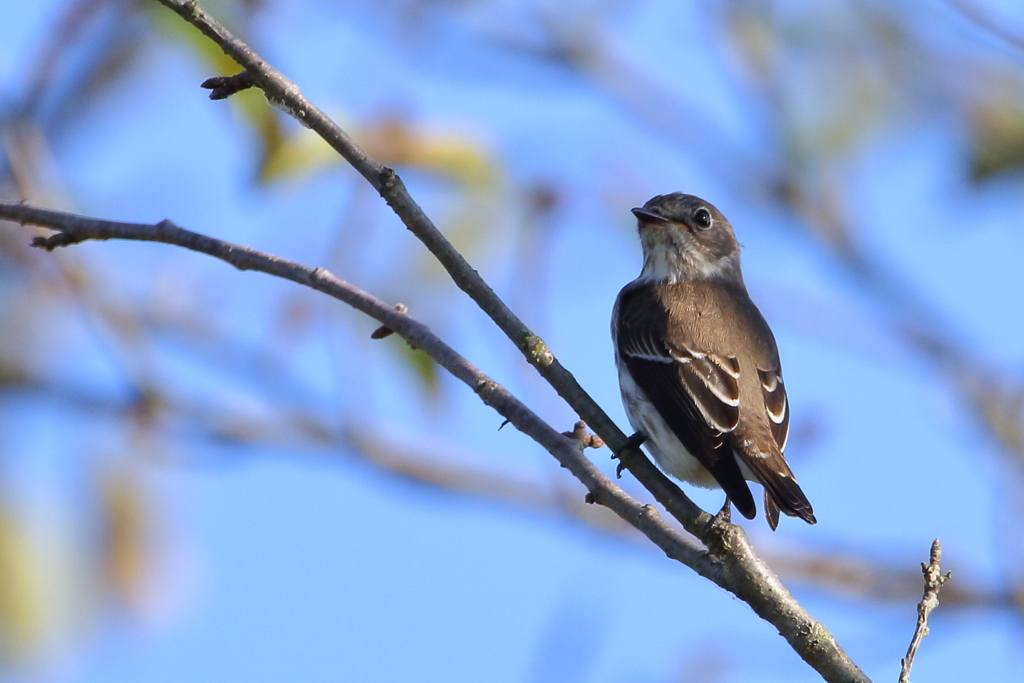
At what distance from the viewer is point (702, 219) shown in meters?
6.50

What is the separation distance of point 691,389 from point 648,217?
5.43 feet

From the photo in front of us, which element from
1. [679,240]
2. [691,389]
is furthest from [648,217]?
[691,389]

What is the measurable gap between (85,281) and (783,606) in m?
3.63

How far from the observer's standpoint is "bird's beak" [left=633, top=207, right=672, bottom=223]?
6148 millimetres

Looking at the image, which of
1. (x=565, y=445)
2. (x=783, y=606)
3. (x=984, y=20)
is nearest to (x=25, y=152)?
(x=565, y=445)

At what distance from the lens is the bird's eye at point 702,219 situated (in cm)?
647

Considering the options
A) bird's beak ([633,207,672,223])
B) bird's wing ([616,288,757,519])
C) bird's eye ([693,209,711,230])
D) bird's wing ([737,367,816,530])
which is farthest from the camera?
bird's eye ([693,209,711,230])

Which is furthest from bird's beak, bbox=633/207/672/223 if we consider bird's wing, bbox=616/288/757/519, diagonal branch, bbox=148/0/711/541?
diagonal branch, bbox=148/0/711/541

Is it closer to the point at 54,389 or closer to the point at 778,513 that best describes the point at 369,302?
the point at 778,513

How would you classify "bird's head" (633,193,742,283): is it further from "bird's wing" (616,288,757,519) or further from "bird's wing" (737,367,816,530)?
"bird's wing" (737,367,816,530)

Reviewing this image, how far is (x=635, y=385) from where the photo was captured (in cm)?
509

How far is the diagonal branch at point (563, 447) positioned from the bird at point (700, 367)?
621mm

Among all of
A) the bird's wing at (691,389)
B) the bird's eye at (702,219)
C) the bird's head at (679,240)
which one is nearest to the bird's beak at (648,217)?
the bird's head at (679,240)

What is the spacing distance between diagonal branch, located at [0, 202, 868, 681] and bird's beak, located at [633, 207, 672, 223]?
9.25 feet
